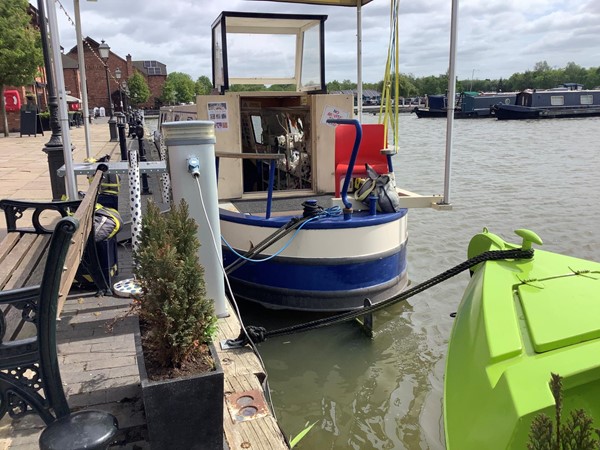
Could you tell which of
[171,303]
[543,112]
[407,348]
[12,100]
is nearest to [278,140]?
[407,348]

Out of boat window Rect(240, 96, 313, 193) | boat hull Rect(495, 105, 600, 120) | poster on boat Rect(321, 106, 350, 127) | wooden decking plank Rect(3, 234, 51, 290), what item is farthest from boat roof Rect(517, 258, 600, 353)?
boat hull Rect(495, 105, 600, 120)

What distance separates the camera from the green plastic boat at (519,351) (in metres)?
2.07

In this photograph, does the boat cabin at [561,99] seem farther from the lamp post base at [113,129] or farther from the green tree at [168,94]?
the green tree at [168,94]

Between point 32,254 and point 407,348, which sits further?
point 407,348

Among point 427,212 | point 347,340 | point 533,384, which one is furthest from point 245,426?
point 427,212

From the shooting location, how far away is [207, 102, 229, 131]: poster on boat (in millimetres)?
6531

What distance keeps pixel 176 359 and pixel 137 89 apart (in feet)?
289

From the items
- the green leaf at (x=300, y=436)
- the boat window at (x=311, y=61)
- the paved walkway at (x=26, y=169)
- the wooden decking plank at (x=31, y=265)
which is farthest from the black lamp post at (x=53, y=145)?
the green leaf at (x=300, y=436)

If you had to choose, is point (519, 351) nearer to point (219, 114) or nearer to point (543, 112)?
point (219, 114)

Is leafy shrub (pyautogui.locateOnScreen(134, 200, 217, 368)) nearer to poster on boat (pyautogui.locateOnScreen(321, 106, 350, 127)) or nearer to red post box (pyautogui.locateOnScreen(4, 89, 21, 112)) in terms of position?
poster on boat (pyautogui.locateOnScreen(321, 106, 350, 127))

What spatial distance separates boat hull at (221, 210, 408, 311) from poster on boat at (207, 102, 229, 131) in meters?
1.24

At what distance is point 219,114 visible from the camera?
6562 millimetres

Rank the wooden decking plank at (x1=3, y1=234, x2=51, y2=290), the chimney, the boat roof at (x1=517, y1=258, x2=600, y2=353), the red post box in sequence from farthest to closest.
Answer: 1. the chimney
2. the red post box
3. the wooden decking plank at (x1=3, y1=234, x2=51, y2=290)
4. the boat roof at (x1=517, y1=258, x2=600, y2=353)

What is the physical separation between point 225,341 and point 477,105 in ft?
179
